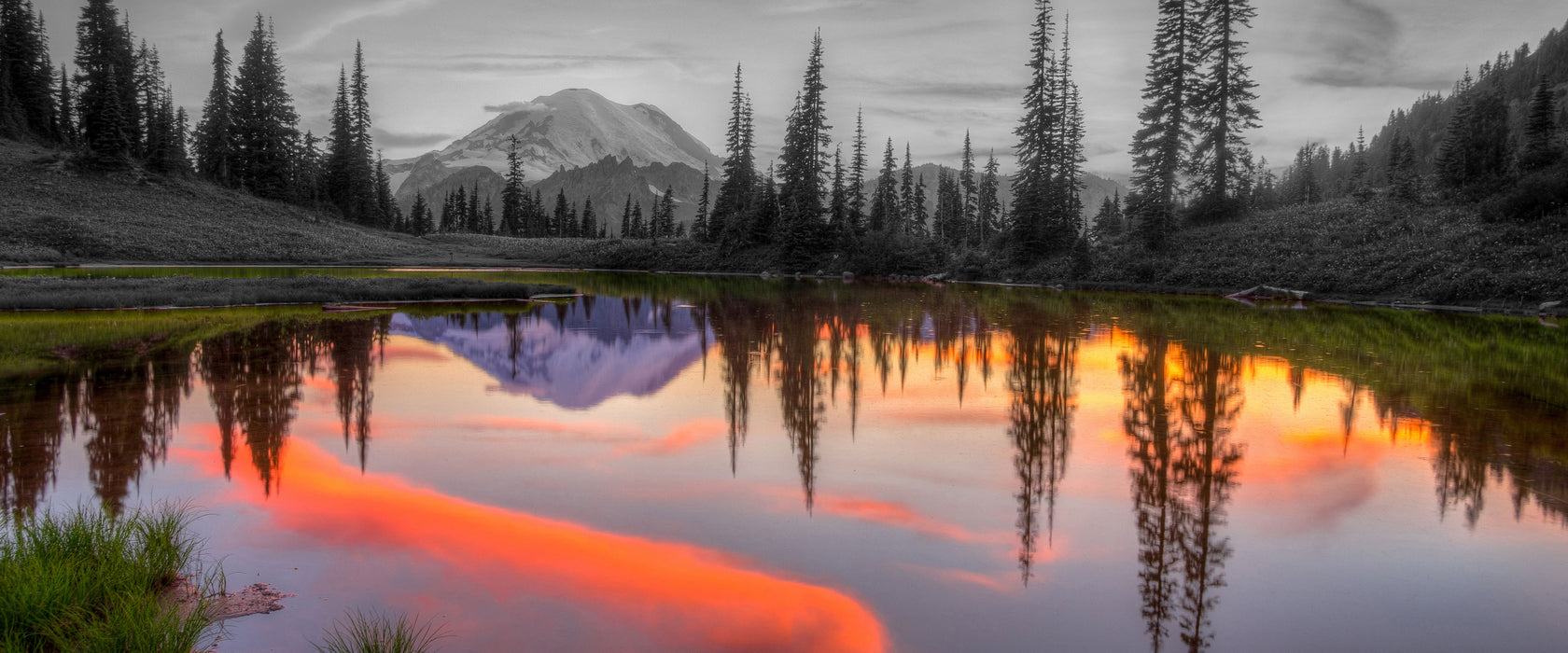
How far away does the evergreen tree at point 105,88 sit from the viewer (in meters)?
72.1

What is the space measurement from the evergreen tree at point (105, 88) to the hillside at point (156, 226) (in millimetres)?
3275

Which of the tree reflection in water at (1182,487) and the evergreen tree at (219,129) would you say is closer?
the tree reflection in water at (1182,487)

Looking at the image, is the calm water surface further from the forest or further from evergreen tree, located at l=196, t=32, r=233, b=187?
evergreen tree, located at l=196, t=32, r=233, b=187

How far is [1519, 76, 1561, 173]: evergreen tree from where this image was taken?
4134 centimetres

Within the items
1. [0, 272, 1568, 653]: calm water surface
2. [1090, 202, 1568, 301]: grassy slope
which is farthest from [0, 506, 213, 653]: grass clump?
[1090, 202, 1568, 301]: grassy slope

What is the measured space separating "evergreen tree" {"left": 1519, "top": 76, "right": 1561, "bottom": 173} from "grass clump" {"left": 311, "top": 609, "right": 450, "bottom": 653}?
171 feet

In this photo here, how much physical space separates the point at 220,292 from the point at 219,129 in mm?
76643

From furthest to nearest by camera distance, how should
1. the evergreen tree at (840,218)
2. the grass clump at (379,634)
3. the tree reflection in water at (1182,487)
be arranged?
the evergreen tree at (840,218), the tree reflection in water at (1182,487), the grass clump at (379,634)

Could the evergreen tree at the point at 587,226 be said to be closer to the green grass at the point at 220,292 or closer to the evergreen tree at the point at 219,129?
the evergreen tree at the point at 219,129

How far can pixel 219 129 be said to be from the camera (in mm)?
88625

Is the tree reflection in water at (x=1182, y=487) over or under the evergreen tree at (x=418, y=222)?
under

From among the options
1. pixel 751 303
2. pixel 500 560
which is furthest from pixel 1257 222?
pixel 500 560

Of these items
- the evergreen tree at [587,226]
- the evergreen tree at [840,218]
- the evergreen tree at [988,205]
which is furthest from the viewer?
the evergreen tree at [587,226]

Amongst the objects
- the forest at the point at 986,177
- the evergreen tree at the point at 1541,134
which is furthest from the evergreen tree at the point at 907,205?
the evergreen tree at the point at 1541,134
